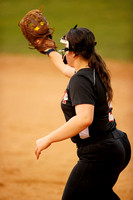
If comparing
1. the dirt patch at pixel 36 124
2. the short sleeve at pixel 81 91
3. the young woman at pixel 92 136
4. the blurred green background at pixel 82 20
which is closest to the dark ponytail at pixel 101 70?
the young woman at pixel 92 136

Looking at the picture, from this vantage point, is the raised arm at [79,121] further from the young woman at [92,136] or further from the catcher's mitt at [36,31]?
the catcher's mitt at [36,31]

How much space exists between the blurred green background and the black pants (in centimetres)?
1321

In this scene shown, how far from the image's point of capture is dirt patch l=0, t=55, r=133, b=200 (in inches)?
164

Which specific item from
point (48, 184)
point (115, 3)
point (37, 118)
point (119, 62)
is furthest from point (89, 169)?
point (115, 3)

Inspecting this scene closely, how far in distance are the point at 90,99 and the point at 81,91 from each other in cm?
8

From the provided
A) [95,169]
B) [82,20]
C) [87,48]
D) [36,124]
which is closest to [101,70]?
[87,48]

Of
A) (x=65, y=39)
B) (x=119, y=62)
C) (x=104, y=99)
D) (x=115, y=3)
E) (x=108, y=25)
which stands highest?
(x=115, y=3)

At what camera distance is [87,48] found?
2.23m

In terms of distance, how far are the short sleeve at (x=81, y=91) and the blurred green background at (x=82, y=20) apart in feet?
43.6

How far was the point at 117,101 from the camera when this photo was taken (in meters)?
8.57

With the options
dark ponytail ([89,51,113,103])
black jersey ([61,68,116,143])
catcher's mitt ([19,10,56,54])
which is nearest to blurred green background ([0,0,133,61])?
catcher's mitt ([19,10,56,54])

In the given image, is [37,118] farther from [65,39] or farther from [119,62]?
[119,62]

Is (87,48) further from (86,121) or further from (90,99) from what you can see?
(86,121)

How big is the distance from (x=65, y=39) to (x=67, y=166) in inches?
113
